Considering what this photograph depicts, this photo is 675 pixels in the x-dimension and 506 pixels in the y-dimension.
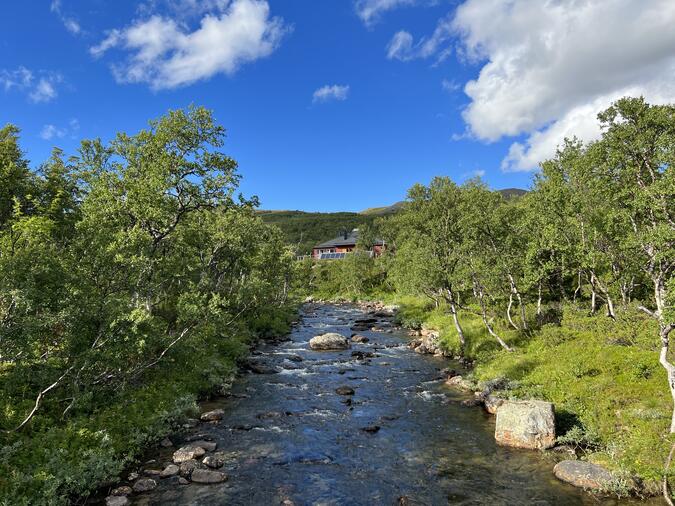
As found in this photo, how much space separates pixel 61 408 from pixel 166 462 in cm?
562

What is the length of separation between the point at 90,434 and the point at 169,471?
145 inches

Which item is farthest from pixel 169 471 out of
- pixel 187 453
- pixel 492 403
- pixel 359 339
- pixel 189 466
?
pixel 359 339

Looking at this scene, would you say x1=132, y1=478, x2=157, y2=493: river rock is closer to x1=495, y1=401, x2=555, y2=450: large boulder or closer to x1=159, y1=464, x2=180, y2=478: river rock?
x1=159, y1=464, x2=180, y2=478: river rock

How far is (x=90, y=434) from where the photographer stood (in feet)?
57.3

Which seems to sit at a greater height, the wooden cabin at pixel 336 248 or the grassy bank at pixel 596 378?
the wooden cabin at pixel 336 248

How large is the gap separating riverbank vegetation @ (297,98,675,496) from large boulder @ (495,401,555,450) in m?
0.98

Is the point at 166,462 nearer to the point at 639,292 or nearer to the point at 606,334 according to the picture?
the point at 606,334

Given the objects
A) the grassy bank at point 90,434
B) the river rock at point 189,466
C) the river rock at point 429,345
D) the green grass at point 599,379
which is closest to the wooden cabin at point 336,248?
the river rock at point 429,345

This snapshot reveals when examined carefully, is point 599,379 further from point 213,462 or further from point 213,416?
point 213,416

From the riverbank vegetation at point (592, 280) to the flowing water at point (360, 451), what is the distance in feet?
12.1

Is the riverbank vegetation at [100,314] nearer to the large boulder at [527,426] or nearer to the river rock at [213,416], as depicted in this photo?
the river rock at [213,416]

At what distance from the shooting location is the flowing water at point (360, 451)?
16.3 m

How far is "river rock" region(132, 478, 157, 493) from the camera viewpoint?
53.7 ft

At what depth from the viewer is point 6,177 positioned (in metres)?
28.6
